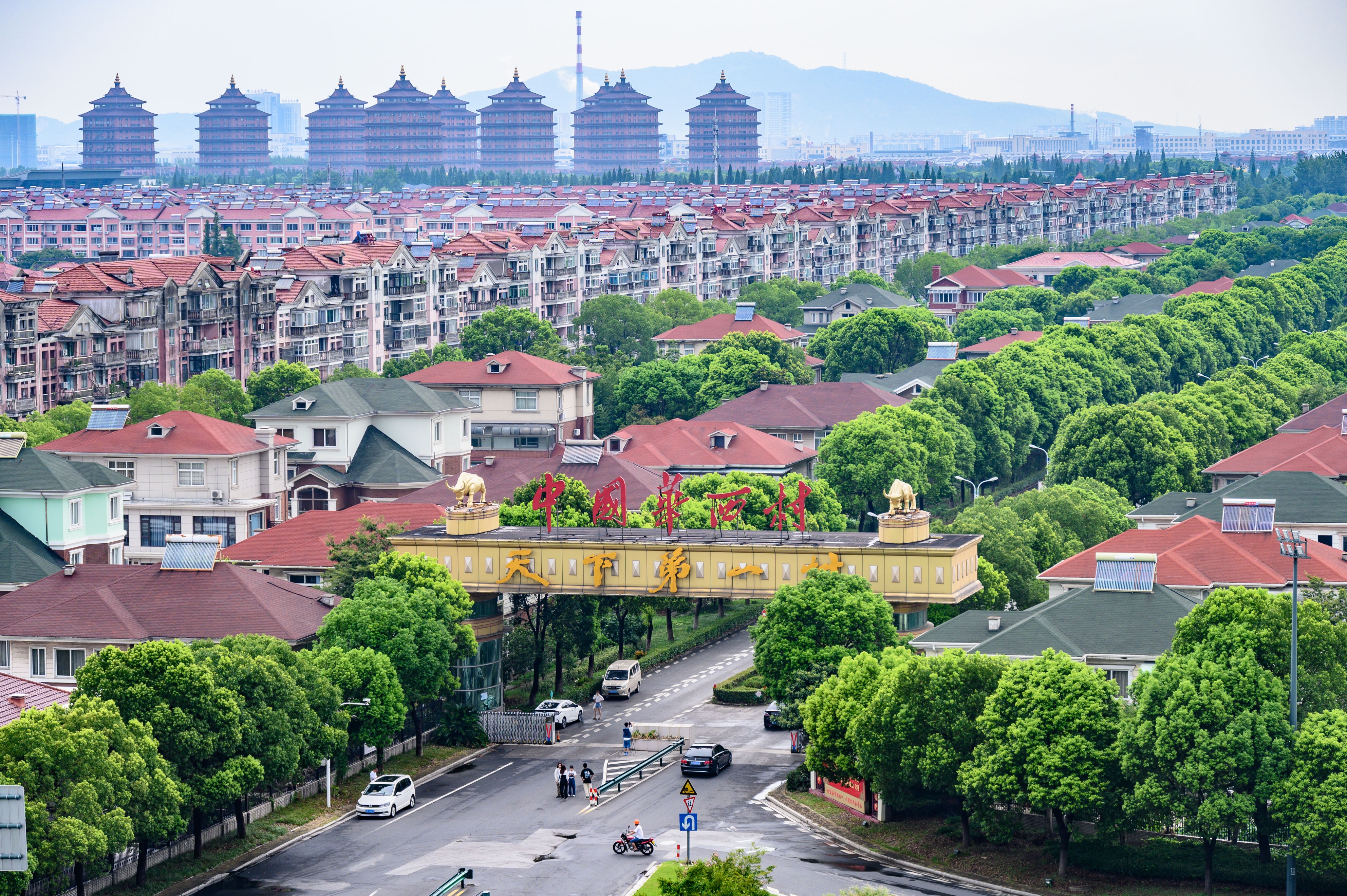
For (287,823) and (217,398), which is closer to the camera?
(287,823)

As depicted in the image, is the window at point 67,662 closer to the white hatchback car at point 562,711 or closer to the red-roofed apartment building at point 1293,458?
the white hatchback car at point 562,711

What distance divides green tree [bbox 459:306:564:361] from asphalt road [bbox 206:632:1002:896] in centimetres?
9801

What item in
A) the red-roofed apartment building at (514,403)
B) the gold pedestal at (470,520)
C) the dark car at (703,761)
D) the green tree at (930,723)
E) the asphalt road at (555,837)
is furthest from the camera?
the red-roofed apartment building at (514,403)

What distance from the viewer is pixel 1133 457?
446ft

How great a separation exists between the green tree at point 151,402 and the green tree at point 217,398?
855mm

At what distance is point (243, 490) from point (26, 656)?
34919 millimetres

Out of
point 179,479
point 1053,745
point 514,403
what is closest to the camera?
point 1053,745

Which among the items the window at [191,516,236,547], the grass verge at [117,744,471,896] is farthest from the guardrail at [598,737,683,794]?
the window at [191,516,236,547]

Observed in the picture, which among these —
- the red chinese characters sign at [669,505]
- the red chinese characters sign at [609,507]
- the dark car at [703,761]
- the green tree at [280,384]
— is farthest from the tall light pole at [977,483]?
the dark car at [703,761]

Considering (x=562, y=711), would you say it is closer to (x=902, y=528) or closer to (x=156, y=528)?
(x=902, y=528)

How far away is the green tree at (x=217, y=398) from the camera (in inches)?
5782

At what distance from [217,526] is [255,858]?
164 feet

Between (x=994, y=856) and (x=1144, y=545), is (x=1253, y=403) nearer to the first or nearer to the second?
(x=1144, y=545)

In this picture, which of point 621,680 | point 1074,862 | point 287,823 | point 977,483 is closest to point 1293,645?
point 1074,862
